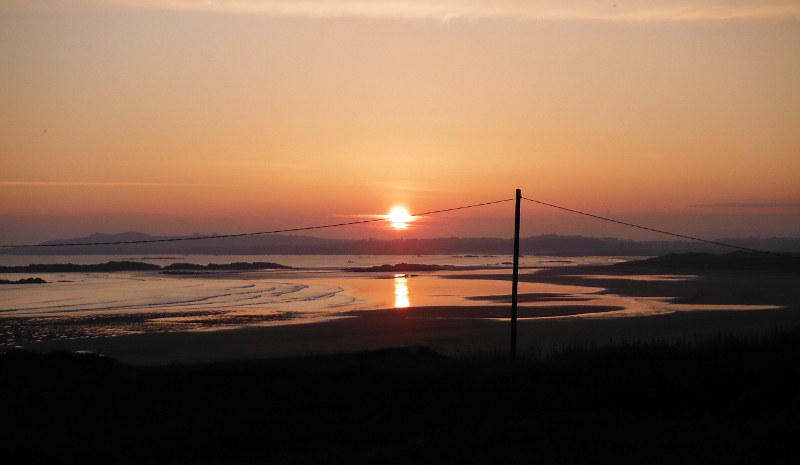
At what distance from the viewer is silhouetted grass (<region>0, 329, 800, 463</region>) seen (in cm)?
952

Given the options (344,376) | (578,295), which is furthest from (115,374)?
(578,295)

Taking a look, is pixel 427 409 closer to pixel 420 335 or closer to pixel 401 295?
pixel 420 335

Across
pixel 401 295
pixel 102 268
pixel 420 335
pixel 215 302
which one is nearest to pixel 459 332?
pixel 420 335

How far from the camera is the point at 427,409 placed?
12422 millimetres

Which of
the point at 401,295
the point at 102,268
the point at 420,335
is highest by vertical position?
the point at 102,268

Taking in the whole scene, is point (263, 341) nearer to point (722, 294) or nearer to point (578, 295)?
point (578, 295)

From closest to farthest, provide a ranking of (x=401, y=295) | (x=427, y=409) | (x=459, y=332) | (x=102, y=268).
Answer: (x=427, y=409), (x=459, y=332), (x=401, y=295), (x=102, y=268)

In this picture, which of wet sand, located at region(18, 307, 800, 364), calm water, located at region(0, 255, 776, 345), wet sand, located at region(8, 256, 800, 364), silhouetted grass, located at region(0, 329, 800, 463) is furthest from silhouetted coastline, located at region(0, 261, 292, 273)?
silhouetted grass, located at region(0, 329, 800, 463)

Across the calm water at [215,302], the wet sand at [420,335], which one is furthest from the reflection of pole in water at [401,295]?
the wet sand at [420,335]

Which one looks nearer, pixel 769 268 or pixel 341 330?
pixel 341 330

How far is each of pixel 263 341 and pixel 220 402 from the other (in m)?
11.7

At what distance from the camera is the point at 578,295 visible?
42500mm

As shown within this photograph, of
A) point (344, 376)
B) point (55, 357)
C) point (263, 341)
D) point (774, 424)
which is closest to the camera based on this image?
point (774, 424)

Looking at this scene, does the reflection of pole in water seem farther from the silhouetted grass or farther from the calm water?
the silhouetted grass
